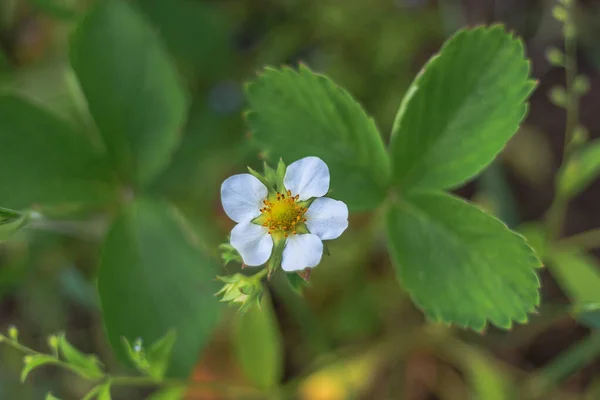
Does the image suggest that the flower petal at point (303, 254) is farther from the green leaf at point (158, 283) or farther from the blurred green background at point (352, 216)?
the blurred green background at point (352, 216)

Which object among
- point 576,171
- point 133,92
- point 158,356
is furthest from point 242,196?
point 576,171

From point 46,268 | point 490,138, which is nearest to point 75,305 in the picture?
point 46,268

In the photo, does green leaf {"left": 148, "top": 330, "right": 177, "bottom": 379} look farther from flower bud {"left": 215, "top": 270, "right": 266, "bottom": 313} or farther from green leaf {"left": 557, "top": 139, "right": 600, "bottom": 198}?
green leaf {"left": 557, "top": 139, "right": 600, "bottom": 198}

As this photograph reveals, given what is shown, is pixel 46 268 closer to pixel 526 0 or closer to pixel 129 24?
pixel 129 24

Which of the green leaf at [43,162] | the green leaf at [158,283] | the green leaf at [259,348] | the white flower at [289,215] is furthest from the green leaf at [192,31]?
the white flower at [289,215]

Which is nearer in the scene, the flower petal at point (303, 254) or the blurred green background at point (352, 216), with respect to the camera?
the flower petal at point (303, 254)

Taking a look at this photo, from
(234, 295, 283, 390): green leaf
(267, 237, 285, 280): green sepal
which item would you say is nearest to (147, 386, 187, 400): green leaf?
(234, 295, 283, 390): green leaf

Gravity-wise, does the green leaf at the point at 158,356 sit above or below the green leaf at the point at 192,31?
below
